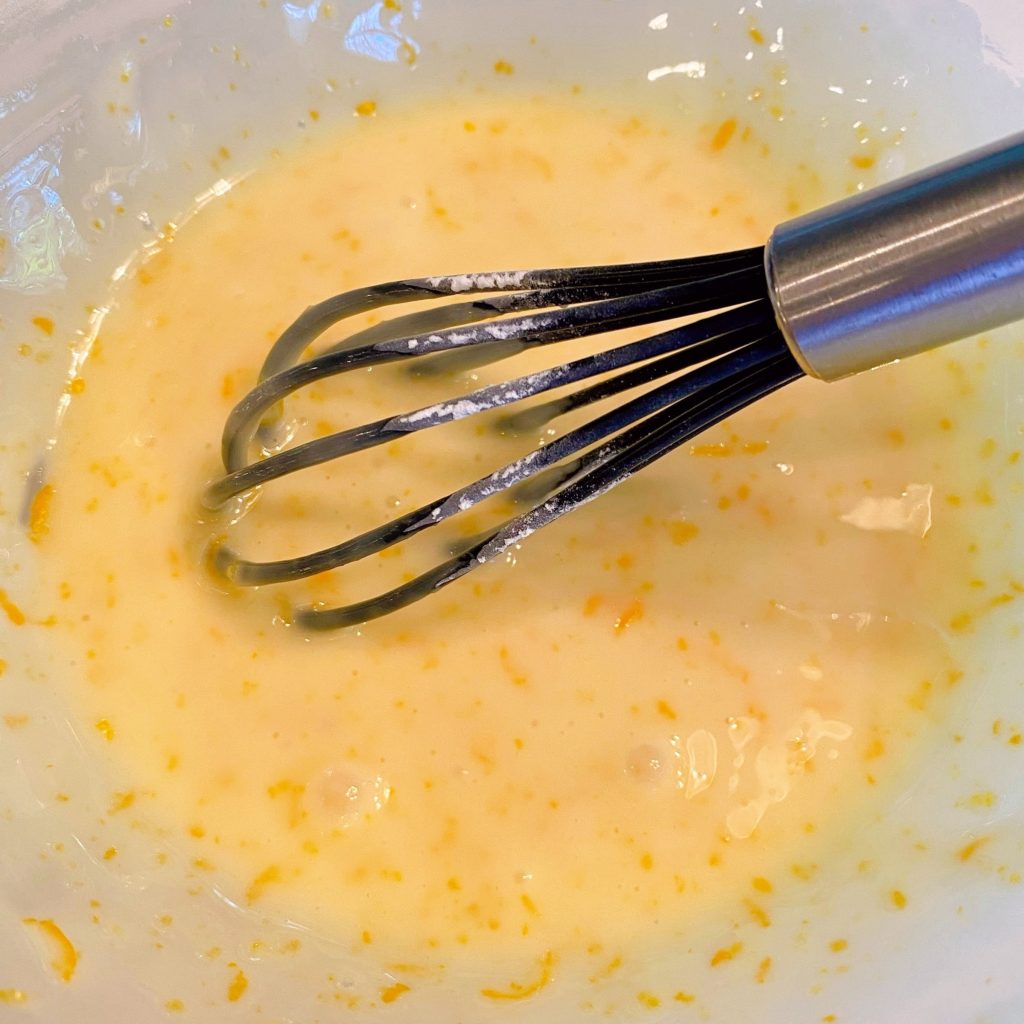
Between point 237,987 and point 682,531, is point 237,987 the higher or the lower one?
the lower one

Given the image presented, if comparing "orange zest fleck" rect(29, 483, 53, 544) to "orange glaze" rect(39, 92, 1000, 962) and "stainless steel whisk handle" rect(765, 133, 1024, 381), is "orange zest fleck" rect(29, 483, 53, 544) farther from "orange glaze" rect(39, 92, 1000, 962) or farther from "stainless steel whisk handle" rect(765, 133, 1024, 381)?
"stainless steel whisk handle" rect(765, 133, 1024, 381)

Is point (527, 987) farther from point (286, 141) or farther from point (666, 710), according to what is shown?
point (286, 141)

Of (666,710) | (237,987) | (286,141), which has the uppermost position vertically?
(286,141)

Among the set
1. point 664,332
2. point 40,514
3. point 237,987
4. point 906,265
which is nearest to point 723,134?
point 664,332

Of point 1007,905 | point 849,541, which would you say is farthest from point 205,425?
point 1007,905

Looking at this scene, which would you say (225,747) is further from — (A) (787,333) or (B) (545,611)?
(A) (787,333)
